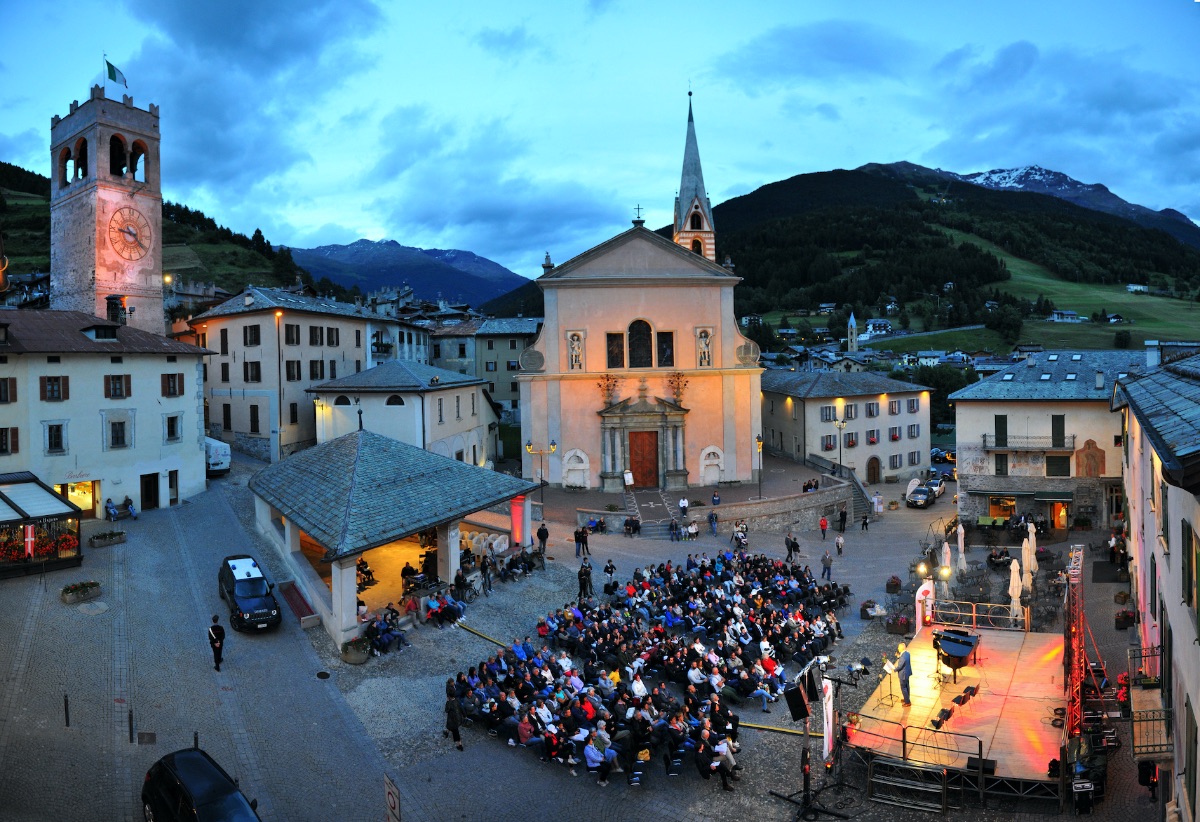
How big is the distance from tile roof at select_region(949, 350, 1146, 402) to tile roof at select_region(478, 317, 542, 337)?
4026cm

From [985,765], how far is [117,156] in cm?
4765

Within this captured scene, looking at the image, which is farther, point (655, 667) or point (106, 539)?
point (106, 539)

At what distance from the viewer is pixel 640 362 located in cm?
4706

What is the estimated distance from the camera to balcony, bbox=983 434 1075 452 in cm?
4084

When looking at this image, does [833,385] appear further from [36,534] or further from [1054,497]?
[36,534]

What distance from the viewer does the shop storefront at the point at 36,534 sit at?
23.0 meters

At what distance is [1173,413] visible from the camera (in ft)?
40.7

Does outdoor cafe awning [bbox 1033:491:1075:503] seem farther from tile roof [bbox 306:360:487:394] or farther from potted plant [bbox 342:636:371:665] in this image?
potted plant [bbox 342:636:371:665]

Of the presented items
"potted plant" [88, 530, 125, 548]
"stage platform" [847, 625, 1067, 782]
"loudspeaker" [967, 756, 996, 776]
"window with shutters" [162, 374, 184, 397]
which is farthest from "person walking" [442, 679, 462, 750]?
"window with shutters" [162, 374, 184, 397]

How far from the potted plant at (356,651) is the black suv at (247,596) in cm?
241

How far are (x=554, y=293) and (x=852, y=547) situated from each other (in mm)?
22053

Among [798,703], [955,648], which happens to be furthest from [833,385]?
[798,703]

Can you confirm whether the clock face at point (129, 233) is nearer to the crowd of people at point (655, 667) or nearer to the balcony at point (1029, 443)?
the crowd of people at point (655, 667)

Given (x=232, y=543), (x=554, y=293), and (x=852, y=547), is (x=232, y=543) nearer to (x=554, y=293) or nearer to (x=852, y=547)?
(x=554, y=293)
